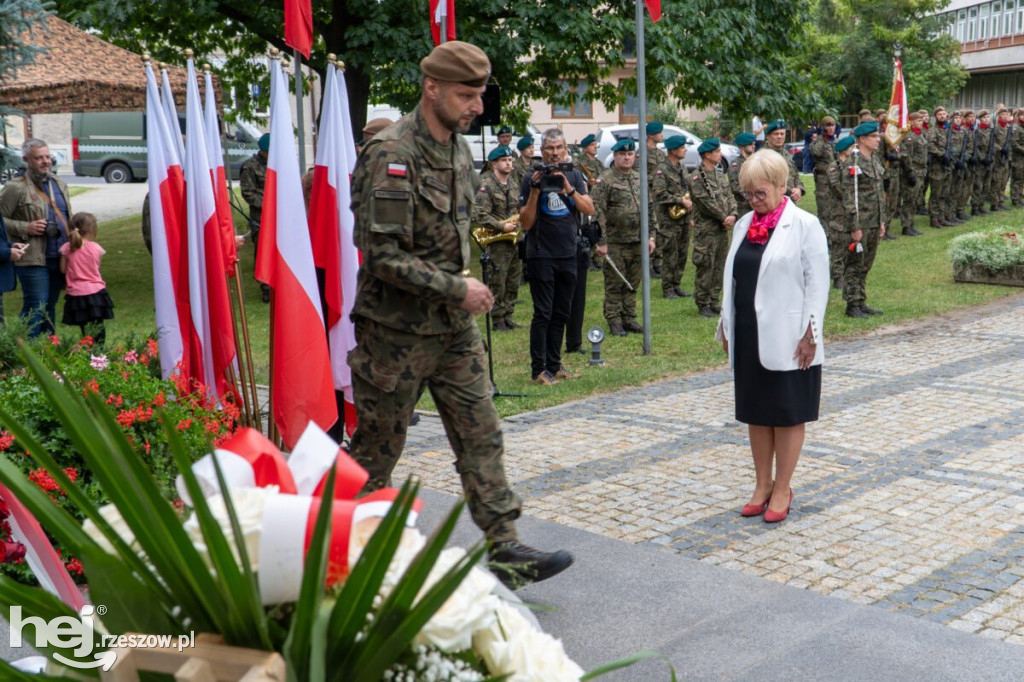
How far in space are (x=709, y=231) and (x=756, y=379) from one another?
27.0 ft

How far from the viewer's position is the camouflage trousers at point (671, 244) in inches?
599

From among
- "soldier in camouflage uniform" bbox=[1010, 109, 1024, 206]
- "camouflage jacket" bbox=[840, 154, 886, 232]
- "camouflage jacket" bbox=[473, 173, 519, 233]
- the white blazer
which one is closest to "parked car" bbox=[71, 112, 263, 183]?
"soldier in camouflage uniform" bbox=[1010, 109, 1024, 206]

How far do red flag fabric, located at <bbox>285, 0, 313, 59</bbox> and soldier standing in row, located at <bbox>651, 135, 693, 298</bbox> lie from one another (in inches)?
314

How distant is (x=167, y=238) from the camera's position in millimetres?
6758

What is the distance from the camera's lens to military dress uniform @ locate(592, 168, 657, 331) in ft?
41.1

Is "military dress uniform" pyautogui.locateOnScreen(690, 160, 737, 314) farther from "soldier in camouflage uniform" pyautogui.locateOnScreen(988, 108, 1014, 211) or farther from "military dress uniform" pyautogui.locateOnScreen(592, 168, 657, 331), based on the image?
"soldier in camouflage uniform" pyautogui.locateOnScreen(988, 108, 1014, 211)

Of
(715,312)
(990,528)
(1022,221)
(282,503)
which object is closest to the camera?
(282,503)

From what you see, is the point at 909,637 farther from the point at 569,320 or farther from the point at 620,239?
the point at 620,239

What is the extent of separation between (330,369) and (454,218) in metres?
2.03

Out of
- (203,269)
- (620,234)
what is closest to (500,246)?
(620,234)

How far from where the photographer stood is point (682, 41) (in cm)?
1614

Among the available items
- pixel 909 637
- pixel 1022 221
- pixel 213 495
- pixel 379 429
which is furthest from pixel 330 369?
pixel 1022 221

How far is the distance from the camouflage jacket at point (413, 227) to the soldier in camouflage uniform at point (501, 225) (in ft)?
24.4

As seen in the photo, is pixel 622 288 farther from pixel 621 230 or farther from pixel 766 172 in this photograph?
pixel 766 172
